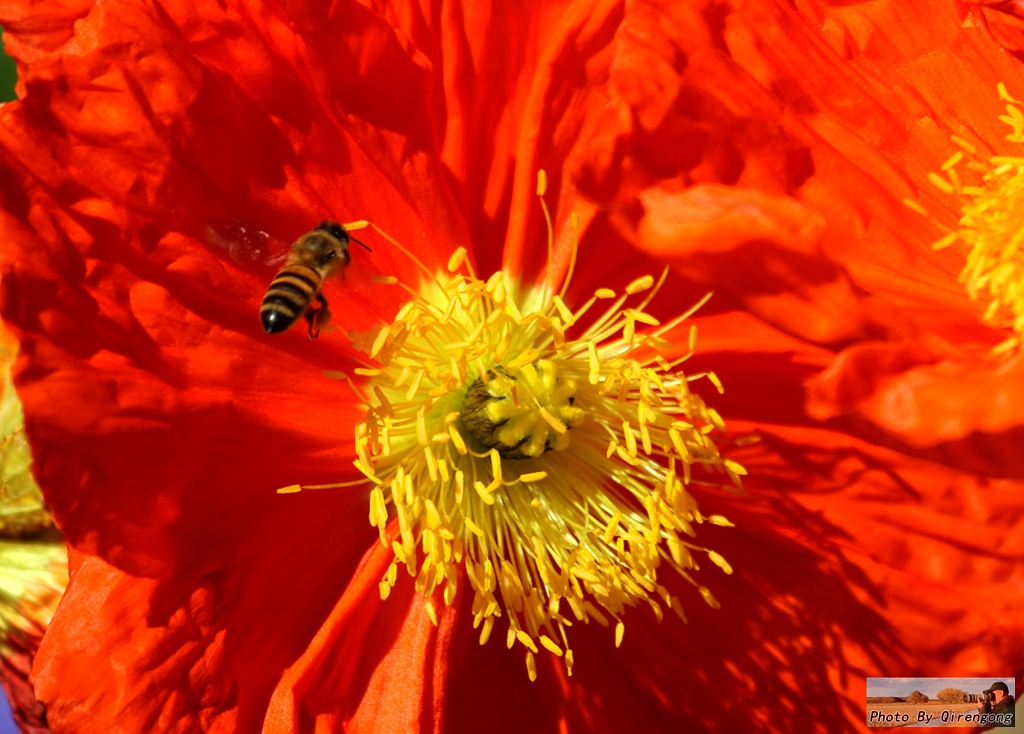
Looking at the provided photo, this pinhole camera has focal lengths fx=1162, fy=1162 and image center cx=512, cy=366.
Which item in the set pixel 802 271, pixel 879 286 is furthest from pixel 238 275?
pixel 879 286

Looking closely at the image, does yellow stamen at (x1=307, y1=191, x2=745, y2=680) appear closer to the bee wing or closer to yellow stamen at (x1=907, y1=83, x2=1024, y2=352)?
the bee wing

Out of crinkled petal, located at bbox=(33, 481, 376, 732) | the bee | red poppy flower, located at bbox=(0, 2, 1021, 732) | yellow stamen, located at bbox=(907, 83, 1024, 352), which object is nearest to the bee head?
the bee

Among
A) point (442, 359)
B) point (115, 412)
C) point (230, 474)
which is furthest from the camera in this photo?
point (442, 359)

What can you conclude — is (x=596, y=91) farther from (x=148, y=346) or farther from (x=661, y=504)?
(x=148, y=346)

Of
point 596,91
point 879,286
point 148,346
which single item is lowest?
point 148,346

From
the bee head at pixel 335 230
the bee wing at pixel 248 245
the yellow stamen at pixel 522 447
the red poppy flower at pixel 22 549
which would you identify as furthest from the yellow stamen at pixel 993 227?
the red poppy flower at pixel 22 549

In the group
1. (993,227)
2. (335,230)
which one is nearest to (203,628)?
(335,230)

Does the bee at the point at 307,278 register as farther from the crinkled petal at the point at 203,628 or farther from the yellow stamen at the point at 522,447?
the crinkled petal at the point at 203,628

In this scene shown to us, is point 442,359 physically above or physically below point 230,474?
above
